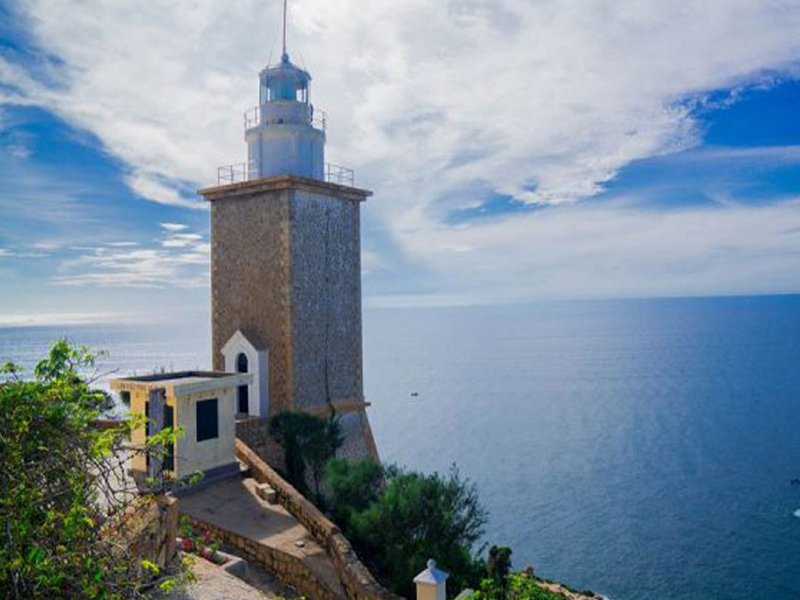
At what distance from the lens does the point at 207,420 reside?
14.0 metres

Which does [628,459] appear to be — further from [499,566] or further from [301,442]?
[499,566]

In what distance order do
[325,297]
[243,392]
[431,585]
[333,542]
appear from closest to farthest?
1. [431,585]
2. [333,542]
3. [243,392]
4. [325,297]

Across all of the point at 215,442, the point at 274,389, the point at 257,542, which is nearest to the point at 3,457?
the point at 257,542

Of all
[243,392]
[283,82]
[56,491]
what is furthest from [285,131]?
[56,491]

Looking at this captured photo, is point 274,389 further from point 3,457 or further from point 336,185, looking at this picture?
A: point 3,457

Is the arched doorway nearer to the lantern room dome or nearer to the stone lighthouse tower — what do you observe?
the stone lighthouse tower

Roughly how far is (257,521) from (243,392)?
6.34 metres

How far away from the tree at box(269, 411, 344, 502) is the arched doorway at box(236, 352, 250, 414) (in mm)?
1182

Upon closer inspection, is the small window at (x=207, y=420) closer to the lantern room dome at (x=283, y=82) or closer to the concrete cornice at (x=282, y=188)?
the concrete cornice at (x=282, y=188)

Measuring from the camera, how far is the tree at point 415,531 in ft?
38.2

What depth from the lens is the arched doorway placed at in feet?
58.1

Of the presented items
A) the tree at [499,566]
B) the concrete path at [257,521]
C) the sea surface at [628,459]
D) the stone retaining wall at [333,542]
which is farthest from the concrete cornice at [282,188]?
the tree at [499,566]

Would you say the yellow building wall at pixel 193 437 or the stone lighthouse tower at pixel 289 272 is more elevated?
the stone lighthouse tower at pixel 289 272

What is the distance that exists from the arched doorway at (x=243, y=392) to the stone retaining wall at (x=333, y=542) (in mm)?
3610
